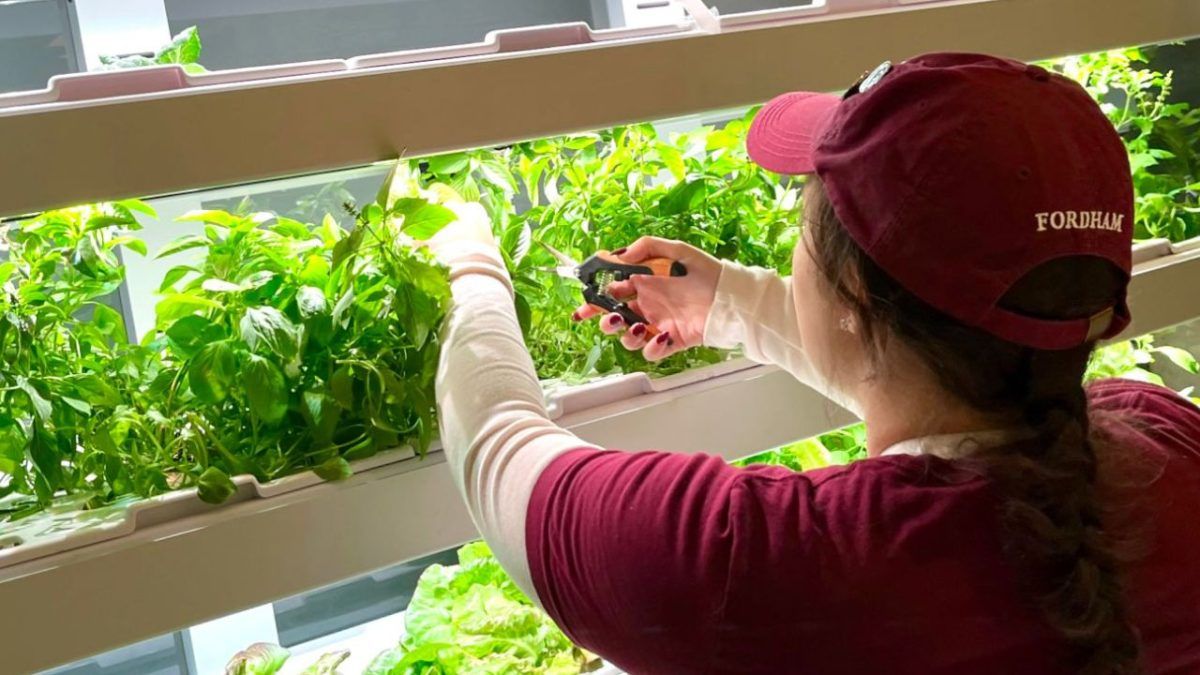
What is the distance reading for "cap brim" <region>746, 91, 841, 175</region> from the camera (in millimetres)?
749

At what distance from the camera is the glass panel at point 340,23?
1.47 metres

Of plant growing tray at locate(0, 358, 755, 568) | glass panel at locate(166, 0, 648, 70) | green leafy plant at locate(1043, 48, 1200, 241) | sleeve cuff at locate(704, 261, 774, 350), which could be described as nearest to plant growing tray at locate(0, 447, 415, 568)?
plant growing tray at locate(0, 358, 755, 568)

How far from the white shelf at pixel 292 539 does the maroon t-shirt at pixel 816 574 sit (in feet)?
0.81

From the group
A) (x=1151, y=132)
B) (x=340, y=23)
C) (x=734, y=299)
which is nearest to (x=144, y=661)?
(x=734, y=299)

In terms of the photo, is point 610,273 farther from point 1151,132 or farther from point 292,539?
point 1151,132

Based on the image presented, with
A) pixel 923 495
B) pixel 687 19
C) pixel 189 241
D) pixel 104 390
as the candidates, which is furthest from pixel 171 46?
pixel 923 495

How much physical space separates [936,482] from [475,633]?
0.65m

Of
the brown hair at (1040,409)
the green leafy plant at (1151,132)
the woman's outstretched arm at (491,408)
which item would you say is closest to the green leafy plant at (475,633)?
the woman's outstretched arm at (491,408)

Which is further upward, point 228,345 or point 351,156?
point 351,156

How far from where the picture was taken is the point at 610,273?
40.9 inches

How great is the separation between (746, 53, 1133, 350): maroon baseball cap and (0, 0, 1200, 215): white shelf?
35 centimetres

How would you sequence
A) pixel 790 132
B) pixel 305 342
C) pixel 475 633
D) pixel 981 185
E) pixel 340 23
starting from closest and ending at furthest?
pixel 981 185 < pixel 790 132 < pixel 305 342 < pixel 475 633 < pixel 340 23

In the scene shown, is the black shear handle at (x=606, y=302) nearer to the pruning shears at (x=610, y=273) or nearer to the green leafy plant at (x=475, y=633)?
the pruning shears at (x=610, y=273)

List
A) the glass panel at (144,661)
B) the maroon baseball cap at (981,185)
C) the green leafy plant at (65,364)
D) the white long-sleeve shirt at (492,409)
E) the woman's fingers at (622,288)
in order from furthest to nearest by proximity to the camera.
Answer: the glass panel at (144,661), the woman's fingers at (622,288), the green leafy plant at (65,364), the white long-sleeve shirt at (492,409), the maroon baseball cap at (981,185)
